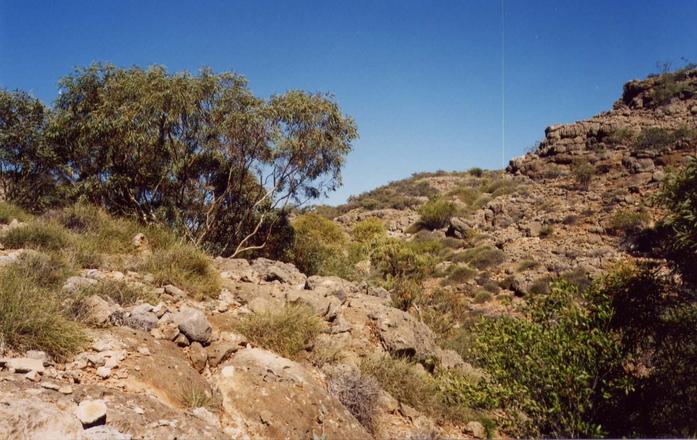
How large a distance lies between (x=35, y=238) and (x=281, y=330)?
15.3 ft

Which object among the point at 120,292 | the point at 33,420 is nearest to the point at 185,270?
the point at 120,292

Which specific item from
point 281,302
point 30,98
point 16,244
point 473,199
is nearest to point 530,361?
point 281,302

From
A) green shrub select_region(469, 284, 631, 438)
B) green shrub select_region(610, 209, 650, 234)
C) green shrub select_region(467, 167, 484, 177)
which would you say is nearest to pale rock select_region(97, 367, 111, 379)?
green shrub select_region(469, 284, 631, 438)

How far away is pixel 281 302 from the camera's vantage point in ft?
24.0

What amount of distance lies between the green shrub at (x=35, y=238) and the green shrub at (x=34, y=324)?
314 centimetres

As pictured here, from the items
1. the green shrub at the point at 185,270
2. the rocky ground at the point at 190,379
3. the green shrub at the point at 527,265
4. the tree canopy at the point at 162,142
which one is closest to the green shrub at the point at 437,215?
the green shrub at the point at 527,265

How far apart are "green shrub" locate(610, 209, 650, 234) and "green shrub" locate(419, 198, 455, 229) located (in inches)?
441

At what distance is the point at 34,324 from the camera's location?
13.0 ft

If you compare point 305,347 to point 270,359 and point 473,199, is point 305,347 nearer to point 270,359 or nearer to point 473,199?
point 270,359

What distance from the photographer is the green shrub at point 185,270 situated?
22.8ft

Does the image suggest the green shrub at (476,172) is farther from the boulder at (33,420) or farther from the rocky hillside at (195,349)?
the boulder at (33,420)

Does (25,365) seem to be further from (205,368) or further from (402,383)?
(402,383)

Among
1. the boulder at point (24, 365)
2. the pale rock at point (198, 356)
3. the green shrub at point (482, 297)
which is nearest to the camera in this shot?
the boulder at point (24, 365)

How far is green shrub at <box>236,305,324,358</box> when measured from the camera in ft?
19.5
